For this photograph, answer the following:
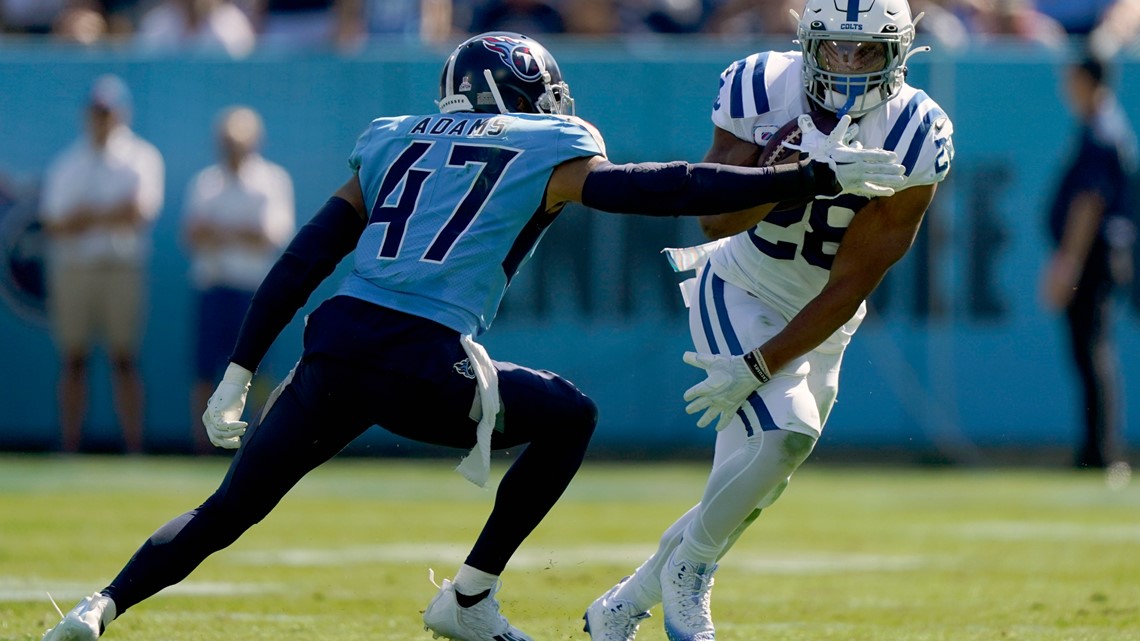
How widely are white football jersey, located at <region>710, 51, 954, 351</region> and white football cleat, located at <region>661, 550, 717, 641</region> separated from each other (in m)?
0.73

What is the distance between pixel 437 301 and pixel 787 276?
1.10 m

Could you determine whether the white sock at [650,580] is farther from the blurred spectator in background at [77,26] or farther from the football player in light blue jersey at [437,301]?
the blurred spectator in background at [77,26]

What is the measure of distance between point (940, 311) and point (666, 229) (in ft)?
6.12

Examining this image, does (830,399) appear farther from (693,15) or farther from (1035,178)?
(693,15)

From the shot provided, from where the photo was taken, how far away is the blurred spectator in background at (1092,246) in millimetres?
9898

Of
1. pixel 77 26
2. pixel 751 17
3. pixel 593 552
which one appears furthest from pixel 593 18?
pixel 593 552

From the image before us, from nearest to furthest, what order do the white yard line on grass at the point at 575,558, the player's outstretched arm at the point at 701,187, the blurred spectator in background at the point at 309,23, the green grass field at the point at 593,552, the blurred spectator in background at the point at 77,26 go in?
the player's outstretched arm at the point at 701,187 → the green grass field at the point at 593,552 → the white yard line on grass at the point at 575,558 → the blurred spectator in background at the point at 309,23 → the blurred spectator in background at the point at 77,26

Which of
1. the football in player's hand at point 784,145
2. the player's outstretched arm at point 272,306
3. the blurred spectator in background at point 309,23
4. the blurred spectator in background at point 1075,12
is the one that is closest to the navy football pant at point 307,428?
the player's outstretched arm at point 272,306

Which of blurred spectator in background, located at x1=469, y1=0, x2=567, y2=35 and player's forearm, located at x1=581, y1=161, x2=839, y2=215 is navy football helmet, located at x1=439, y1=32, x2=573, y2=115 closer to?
player's forearm, located at x1=581, y1=161, x2=839, y2=215

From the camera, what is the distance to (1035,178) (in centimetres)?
1091

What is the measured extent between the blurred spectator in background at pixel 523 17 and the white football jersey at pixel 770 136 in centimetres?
705

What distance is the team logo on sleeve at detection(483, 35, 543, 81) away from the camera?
441 cm

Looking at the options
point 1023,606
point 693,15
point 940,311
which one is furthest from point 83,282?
point 1023,606

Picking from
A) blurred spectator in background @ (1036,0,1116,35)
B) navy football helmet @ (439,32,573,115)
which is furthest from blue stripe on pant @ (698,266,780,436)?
blurred spectator in background @ (1036,0,1116,35)
